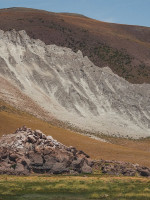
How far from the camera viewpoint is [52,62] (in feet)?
399

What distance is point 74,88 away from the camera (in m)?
113

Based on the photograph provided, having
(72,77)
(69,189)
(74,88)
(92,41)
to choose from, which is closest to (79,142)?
(69,189)

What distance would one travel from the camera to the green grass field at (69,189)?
101 feet

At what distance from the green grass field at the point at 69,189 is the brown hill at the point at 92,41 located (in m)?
92.7

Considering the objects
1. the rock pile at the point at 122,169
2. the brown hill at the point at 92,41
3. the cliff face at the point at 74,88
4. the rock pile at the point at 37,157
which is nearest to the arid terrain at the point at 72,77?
the brown hill at the point at 92,41

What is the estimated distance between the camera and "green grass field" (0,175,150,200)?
30828 millimetres

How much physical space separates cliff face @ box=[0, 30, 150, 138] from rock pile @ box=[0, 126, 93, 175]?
41444mm

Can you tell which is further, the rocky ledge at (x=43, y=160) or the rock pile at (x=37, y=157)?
the rocky ledge at (x=43, y=160)

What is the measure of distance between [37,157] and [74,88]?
65.3 m

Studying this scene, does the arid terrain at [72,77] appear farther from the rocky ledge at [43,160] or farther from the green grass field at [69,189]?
the green grass field at [69,189]

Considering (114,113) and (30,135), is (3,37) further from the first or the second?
(30,135)

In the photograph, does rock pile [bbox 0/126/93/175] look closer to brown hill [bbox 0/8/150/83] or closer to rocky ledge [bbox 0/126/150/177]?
rocky ledge [bbox 0/126/150/177]

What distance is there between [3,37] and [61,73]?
23.0 metres

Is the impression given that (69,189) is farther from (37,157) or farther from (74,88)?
(74,88)
